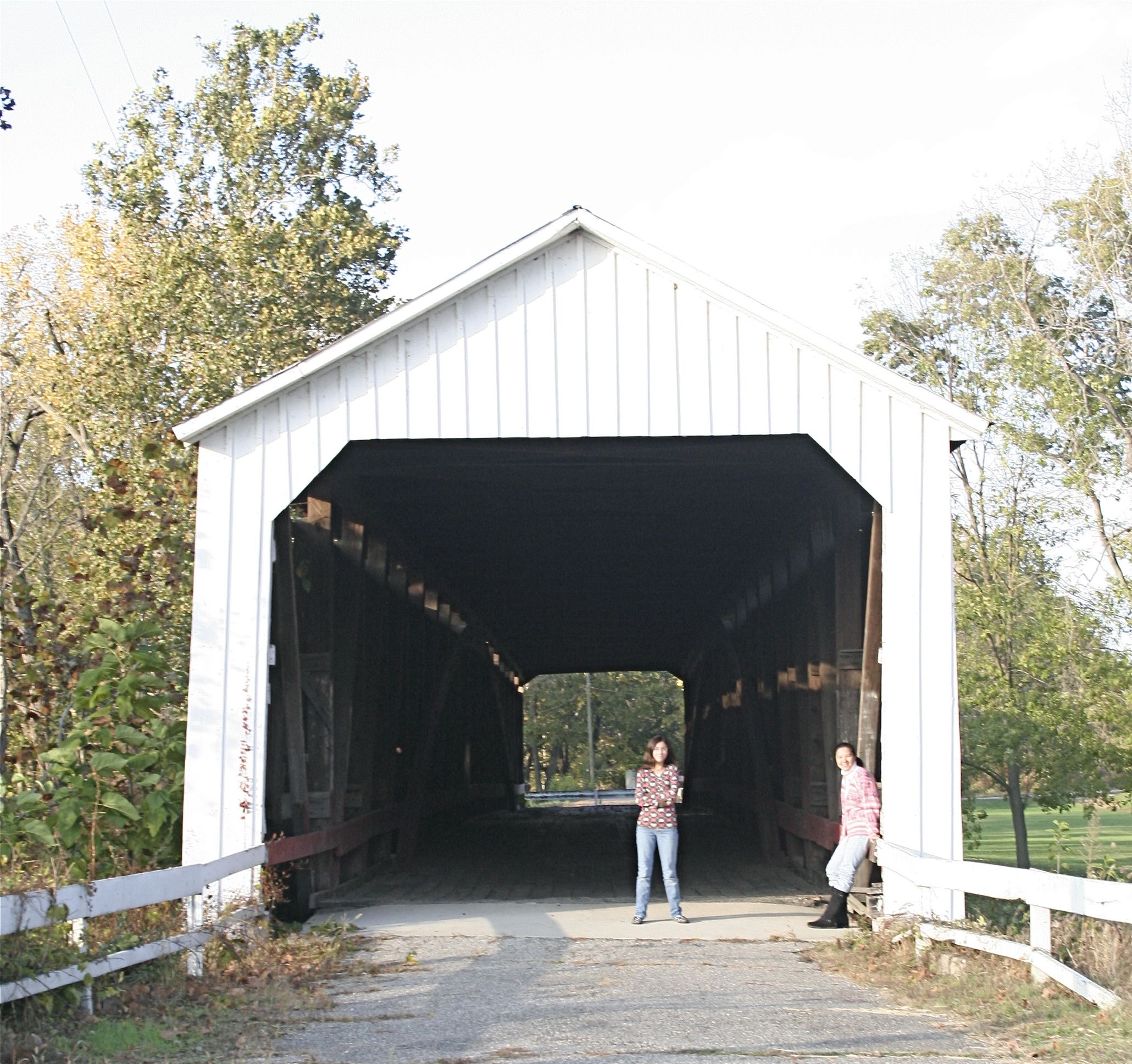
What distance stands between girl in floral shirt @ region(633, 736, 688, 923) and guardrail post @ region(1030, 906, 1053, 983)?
3.38m

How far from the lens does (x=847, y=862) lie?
1005 centimetres

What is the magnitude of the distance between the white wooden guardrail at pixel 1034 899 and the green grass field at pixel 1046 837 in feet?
29.8

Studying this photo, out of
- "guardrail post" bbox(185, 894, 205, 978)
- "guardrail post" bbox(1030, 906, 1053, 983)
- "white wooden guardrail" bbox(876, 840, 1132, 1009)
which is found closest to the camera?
"white wooden guardrail" bbox(876, 840, 1132, 1009)

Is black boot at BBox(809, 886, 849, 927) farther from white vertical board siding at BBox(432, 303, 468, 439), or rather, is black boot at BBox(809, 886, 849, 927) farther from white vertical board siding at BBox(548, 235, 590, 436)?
white vertical board siding at BBox(432, 303, 468, 439)

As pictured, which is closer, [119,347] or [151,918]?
[151,918]

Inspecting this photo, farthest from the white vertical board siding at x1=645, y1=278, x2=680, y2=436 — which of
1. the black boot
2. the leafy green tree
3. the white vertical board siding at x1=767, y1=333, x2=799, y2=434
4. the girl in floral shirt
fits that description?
the leafy green tree

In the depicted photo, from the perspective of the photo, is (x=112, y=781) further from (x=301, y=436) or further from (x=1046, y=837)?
(x=1046, y=837)

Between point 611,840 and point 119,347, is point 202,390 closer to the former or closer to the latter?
point 119,347

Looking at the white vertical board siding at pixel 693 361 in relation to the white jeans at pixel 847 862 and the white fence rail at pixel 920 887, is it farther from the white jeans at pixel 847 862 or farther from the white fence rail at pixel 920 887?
the white fence rail at pixel 920 887

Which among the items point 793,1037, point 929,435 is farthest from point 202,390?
point 793,1037

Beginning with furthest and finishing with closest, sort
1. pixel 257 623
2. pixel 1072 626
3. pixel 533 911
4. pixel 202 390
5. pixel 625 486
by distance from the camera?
1. pixel 202 390
2. pixel 1072 626
3. pixel 625 486
4. pixel 533 911
5. pixel 257 623

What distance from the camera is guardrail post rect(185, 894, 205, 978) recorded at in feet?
26.3

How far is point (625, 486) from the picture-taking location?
14.1m

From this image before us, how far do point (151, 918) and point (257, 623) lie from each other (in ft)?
7.80
